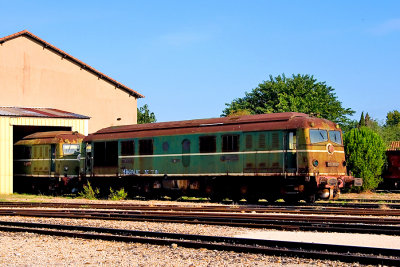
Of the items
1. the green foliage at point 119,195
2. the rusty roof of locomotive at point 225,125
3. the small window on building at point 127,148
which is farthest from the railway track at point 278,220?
the small window on building at point 127,148

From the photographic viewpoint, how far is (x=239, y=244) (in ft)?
36.3

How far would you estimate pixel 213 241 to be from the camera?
452 inches

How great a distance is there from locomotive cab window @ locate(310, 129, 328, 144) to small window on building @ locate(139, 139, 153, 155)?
7.82 metres

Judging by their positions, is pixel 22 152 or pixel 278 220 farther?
pixel 22 152

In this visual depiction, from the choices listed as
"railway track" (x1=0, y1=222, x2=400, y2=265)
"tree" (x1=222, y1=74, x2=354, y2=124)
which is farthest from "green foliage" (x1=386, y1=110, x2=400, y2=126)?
"railway track" (x1=0, y1=222, x2=400, y2=265)

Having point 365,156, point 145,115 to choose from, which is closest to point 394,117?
point 145,115

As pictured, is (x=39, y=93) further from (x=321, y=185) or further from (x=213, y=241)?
(x=213, y=241)

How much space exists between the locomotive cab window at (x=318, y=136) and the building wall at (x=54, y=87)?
2446 centimetres

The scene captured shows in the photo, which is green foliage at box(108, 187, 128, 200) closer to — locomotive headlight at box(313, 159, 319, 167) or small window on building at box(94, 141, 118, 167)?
small window on building at box(94, 141, 118, 167)

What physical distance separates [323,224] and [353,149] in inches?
900

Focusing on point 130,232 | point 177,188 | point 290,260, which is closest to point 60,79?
point 177,188

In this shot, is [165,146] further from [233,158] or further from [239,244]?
[239,244]

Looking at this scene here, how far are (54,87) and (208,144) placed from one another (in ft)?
69.6

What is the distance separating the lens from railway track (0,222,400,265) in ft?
30.1
